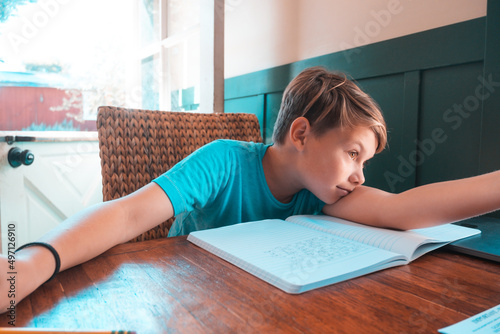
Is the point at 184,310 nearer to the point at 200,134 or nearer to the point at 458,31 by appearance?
the point at 200,134

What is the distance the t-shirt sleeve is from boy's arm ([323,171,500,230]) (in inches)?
11.1

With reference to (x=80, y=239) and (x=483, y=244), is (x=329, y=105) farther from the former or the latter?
(x=80, y=239)

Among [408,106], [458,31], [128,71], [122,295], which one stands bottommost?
[122,295]

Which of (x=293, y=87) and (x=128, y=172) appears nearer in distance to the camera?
(x=293, y=87)

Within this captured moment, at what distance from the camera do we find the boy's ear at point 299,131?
0.73 metres

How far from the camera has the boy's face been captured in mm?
674

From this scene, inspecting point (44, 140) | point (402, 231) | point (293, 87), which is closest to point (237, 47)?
point (293, 87)

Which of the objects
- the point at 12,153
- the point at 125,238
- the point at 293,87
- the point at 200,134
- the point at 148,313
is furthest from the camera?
the point at 12,153

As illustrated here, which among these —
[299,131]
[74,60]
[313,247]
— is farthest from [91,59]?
[313,247]

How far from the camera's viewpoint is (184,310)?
33 centimetres

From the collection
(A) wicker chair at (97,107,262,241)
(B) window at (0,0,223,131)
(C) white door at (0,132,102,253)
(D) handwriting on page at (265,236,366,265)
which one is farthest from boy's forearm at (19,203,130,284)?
(C) white door at (0,132,102,253)

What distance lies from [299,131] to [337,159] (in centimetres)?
12

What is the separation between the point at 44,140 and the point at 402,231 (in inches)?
73.3

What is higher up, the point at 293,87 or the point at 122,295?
the point at 293,87
